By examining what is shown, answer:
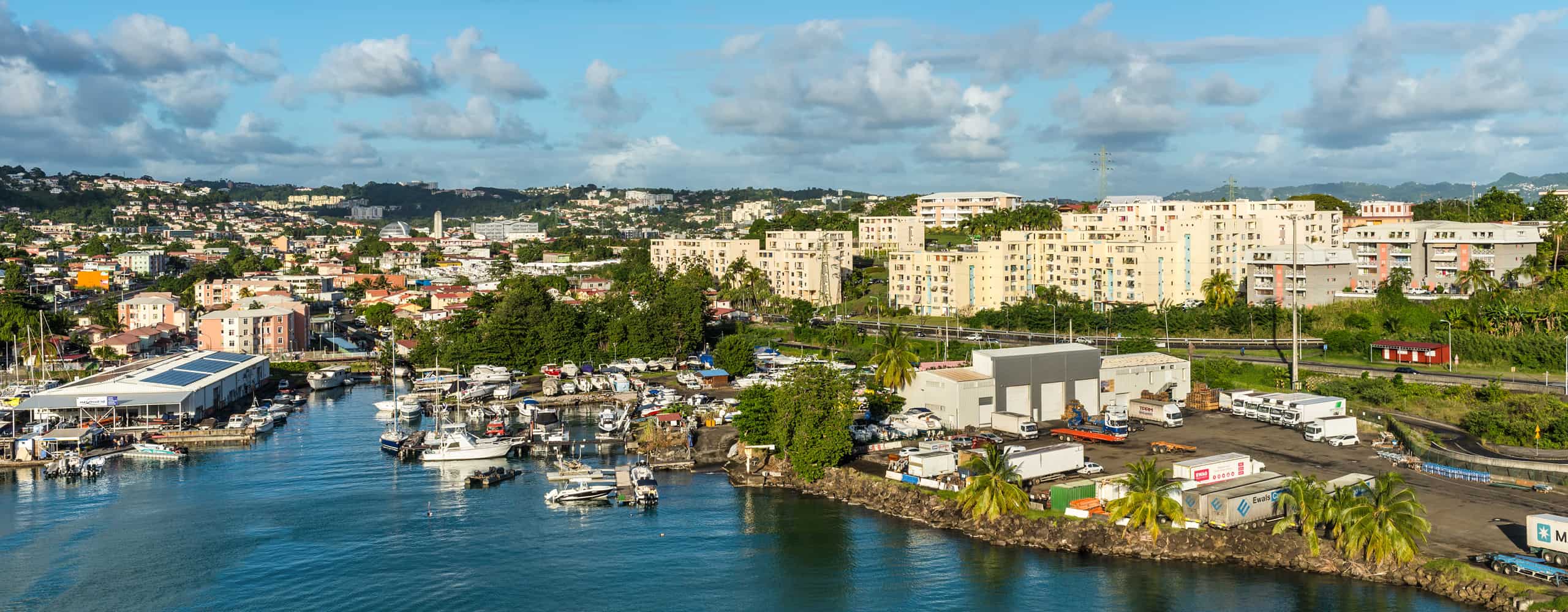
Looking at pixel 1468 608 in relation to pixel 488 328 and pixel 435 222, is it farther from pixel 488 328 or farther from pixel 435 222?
pixel 435 222

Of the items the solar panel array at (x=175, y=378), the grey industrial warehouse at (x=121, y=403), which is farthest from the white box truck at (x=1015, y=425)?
the solar panel array at (x=175, y=378)

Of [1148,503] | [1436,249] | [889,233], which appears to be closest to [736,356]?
[1148,503]

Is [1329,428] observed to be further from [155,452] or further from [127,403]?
[127,403]

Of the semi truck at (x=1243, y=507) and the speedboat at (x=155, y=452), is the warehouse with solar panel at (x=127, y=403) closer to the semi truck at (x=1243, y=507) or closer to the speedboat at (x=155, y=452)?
the speedboat at (x=155, y=452)

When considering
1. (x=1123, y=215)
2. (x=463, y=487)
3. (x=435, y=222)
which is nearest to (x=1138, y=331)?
(x=1123, y=215)

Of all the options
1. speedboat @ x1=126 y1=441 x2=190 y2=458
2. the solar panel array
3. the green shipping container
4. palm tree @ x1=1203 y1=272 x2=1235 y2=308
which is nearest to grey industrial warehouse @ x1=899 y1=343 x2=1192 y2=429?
the green shipping container

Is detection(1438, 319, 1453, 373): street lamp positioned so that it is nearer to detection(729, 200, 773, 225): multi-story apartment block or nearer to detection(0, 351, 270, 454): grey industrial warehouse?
detection(0, 351, 270, 454): grey industrial warehouse
